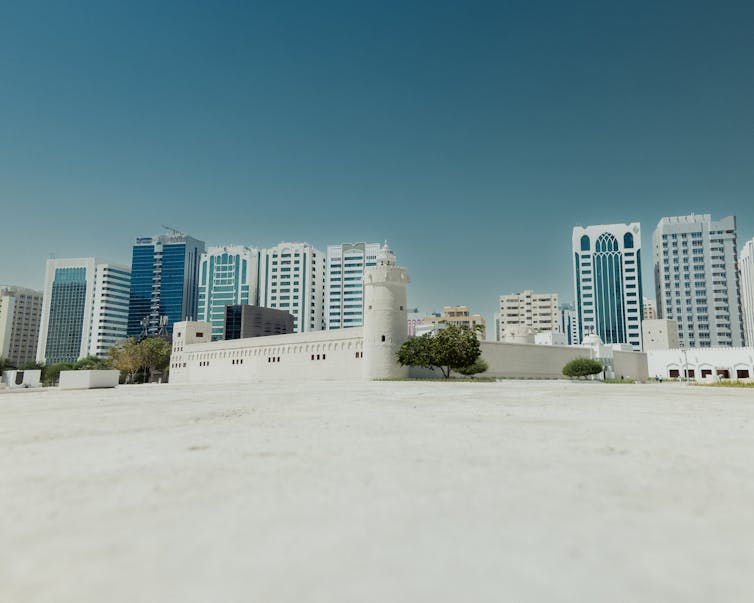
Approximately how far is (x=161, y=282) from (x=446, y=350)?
15718 centimetres

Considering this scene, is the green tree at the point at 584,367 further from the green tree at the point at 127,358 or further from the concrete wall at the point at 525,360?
the green tree at the point at 127,358

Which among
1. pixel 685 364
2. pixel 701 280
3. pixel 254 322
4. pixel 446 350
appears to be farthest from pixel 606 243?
pixel 446 350

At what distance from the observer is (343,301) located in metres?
150

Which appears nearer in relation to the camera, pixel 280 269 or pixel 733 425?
pixel 733 425

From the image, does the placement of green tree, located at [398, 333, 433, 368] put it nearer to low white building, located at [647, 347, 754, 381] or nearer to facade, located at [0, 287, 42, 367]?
low white building, located at [647, 347, 754, 381]

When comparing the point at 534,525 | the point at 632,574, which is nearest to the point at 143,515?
the point at 534,525

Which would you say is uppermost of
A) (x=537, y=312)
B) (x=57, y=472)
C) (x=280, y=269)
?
(x=280, y=269)

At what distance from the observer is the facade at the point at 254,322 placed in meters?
137

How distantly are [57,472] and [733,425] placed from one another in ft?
40.5

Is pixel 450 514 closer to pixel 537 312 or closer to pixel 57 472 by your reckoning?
pixel 57 472

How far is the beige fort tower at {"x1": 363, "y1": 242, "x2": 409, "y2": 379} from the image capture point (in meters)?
51.7

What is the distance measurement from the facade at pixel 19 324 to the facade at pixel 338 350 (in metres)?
155

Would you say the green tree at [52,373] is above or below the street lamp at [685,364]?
below

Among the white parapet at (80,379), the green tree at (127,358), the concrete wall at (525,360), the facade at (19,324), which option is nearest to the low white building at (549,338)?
the concrete wall at (525,360)
